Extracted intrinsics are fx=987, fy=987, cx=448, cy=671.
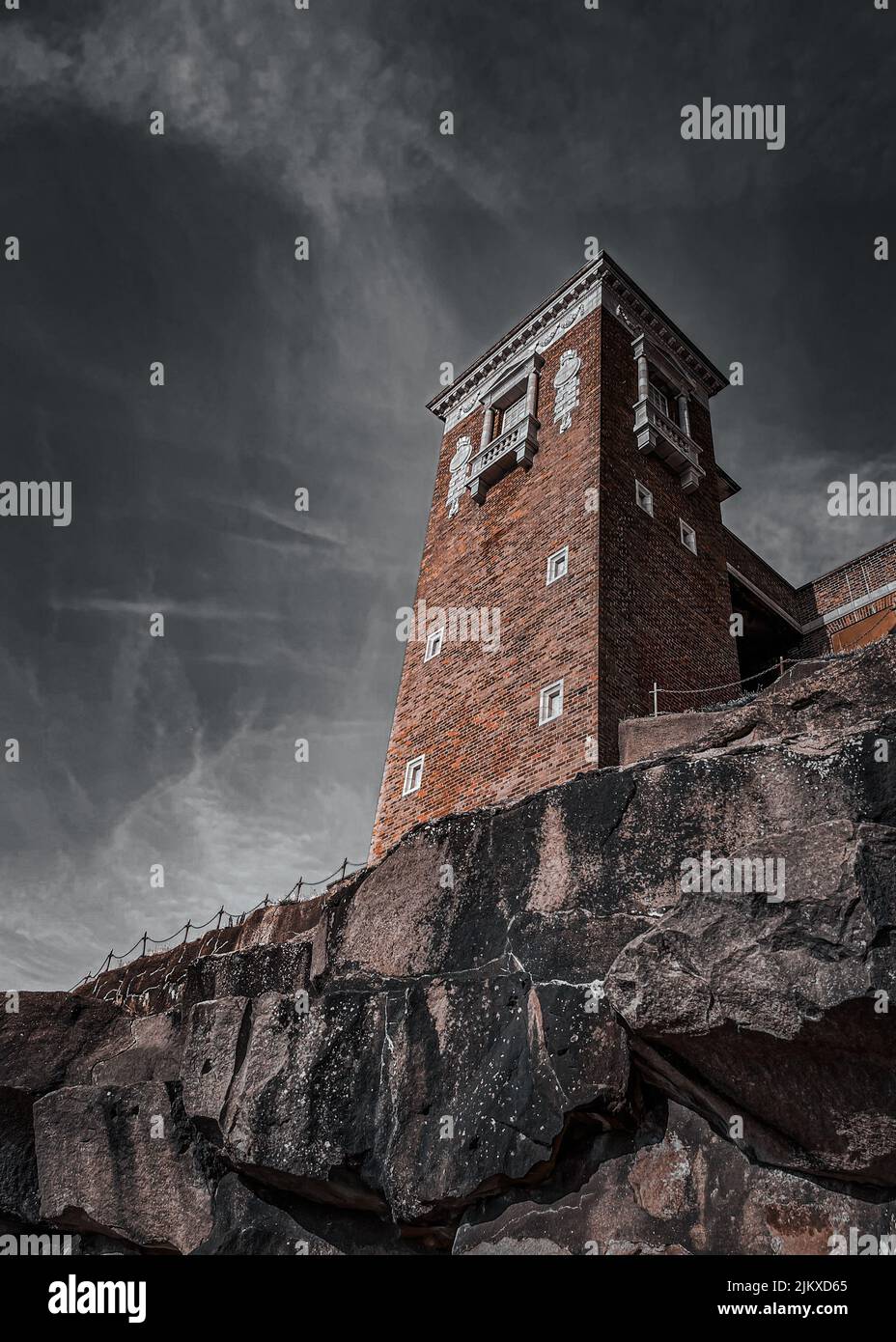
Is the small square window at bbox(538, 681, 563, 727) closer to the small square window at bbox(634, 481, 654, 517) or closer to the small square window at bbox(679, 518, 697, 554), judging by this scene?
the small square window at bbox(634, 481, 654, 517)

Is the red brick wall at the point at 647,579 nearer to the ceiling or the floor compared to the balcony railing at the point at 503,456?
nearer to the floor

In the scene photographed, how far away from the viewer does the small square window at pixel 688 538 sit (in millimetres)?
19281

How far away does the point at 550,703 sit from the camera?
15.6 m

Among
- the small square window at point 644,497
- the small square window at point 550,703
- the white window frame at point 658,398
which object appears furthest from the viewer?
the white window frame at point 658,398

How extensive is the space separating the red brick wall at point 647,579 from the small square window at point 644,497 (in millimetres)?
157

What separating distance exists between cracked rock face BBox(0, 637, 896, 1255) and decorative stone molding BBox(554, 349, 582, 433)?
12.6 meters

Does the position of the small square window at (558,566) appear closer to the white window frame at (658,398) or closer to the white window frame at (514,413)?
the white window frame at (514,413)

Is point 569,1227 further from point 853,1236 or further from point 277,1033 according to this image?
point 277,1033

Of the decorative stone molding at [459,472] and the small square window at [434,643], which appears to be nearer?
the small square window at [434,643]

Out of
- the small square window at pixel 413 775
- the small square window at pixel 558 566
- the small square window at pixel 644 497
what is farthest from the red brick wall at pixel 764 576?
the small square window at pixel 413 775

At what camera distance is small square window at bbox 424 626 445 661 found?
19203 mm

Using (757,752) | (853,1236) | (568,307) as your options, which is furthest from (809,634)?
(853,1236)

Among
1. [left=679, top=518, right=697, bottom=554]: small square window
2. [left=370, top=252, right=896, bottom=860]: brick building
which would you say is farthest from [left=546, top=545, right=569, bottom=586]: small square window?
[left=679, top=518, right=697, bottom=554]: small square window

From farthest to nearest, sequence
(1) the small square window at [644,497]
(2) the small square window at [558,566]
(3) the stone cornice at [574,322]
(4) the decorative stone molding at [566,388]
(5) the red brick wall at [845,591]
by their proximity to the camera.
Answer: (5) the red brick wall at [845,591] → (3) the stone cornice at [574,322] → (4) the decorative stone molding at [566,388] → (1) the small square window at [644,497] → (2) the small square window at [558,566]
